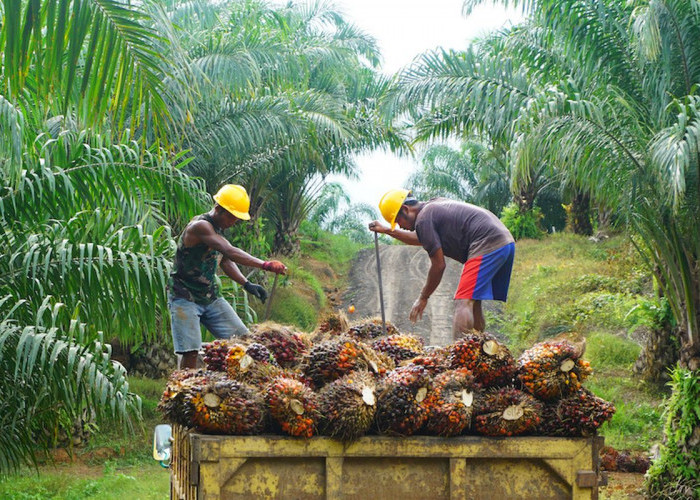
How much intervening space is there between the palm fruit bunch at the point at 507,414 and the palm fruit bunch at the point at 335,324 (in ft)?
5.73

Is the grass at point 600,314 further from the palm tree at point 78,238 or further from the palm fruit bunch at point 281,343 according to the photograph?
the palm fruit bunch at point 281,343

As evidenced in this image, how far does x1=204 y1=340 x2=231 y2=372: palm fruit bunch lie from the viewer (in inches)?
173

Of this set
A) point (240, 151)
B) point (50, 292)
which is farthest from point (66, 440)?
point (240, 151)

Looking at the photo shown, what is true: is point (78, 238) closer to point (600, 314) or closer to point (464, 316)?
point (464, 316)

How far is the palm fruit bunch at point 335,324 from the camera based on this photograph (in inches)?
216

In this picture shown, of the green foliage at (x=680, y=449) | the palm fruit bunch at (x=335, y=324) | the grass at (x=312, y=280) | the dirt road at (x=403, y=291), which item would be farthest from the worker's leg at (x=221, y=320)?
the dirt road at (x=403, y=291)

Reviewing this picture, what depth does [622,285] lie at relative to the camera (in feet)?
55.1

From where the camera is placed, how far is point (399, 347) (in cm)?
466

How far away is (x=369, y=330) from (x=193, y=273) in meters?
1.70

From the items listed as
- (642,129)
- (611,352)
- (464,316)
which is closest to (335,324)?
(464,316)

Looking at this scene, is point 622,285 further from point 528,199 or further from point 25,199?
point 25,199

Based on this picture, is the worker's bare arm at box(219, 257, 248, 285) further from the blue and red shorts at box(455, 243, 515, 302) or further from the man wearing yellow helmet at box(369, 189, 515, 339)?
the blue and red shorts at box(455, 243, 515, 302)

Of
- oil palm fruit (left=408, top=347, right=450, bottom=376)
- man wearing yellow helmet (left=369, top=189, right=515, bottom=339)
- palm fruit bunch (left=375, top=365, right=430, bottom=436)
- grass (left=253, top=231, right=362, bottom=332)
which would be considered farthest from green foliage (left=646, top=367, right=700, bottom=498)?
grass (left=253, top=231, right=362, bottom=332)

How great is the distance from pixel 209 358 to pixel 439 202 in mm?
2426
